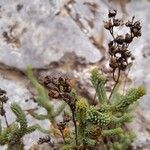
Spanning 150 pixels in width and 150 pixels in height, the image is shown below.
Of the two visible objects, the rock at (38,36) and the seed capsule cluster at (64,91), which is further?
the rock at (38,36)

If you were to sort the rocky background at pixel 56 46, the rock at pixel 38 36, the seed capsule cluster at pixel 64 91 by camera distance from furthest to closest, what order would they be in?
the rock at pixel 38 36, the rocky background at pixel 56 46, the seed capsule cluster at pixel 64 91

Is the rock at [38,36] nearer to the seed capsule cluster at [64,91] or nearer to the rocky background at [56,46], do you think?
the rocky background at [56,46]

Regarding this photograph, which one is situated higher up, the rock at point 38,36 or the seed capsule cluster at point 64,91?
the rock at point 38,36

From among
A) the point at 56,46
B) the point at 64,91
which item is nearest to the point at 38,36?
the point at 56,46

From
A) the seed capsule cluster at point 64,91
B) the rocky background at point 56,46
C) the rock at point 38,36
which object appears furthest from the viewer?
the rock at point 38,36

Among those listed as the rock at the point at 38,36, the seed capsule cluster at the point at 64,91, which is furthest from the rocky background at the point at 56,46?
the seed capsule cluster at the point at 64,91

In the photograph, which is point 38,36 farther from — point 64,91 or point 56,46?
point 64,91

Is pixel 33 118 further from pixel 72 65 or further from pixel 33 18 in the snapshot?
pixel 33 18

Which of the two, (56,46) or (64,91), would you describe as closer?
(64,91)

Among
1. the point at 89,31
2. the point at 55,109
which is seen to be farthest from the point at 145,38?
the point at 55,109
